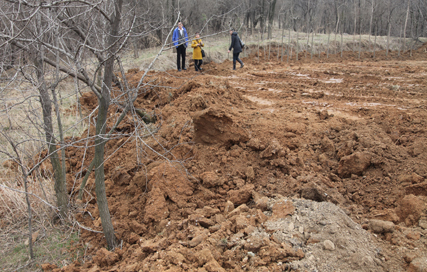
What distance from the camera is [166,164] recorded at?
14.0 ft

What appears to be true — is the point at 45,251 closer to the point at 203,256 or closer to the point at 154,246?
the point at 154,246

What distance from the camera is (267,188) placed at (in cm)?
383

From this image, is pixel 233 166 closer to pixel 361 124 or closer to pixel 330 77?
pixel 361 124

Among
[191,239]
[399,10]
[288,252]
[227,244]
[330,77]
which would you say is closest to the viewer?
[288,252]

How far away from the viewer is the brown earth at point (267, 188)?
251 centimetres

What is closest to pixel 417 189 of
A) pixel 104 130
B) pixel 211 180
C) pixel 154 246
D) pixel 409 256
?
pixel 409 256

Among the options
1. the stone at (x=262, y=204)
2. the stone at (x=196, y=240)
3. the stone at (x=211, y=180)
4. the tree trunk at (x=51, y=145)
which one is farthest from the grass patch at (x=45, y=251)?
the stone at (x=262, y=204)

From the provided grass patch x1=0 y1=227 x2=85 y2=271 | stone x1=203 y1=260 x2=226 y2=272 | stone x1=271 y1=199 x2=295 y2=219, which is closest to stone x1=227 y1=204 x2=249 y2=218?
stone x1=271 y1=199 x2=295 y2=219

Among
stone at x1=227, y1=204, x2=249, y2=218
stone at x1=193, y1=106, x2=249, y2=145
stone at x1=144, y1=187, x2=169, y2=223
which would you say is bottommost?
stone at x1=144, y1=187, x2=169, y2=223

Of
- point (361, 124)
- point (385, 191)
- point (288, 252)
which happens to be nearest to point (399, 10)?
point (361, 124)

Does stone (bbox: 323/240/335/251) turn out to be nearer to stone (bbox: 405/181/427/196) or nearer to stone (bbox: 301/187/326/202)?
stone (bbox: 301/187/326/202)

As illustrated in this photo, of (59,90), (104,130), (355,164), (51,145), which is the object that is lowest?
(355,164)

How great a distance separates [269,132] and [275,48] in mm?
15401

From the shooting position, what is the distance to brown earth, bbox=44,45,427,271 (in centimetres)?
251
